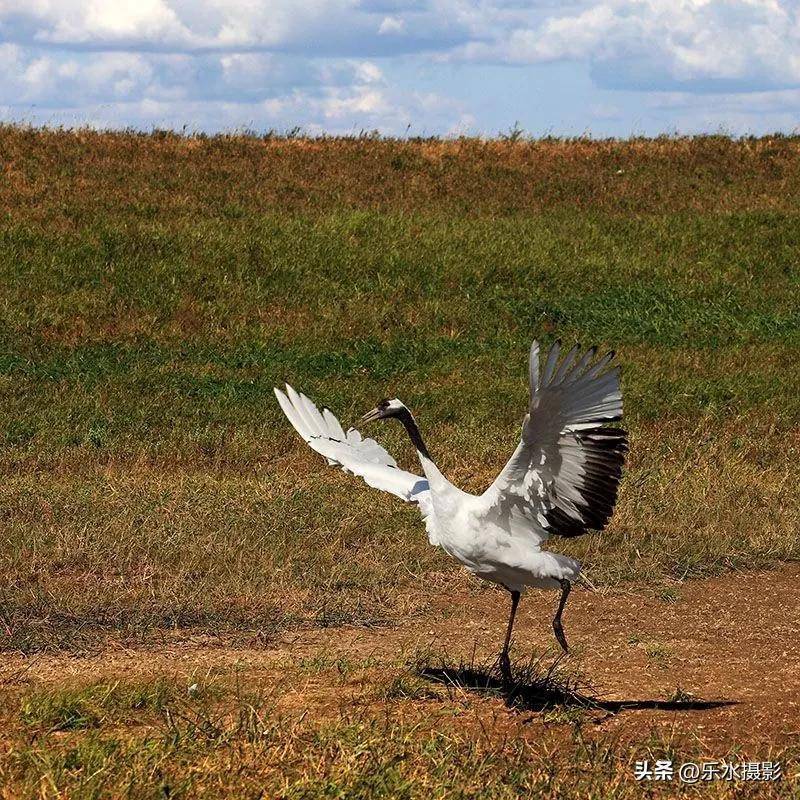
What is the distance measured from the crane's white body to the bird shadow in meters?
0.45

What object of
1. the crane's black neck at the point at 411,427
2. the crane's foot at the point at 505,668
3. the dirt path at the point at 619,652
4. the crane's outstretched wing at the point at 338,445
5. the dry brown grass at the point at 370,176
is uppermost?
the dry brown grass at the point at 370,176

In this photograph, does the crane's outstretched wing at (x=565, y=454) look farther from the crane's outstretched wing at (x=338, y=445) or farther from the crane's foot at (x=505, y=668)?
the crane's outstretched wing at (x=338, y=445)

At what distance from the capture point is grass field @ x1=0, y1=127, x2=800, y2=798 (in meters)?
5.44

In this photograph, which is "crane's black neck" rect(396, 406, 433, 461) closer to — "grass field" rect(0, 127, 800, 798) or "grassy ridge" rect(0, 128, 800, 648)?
"grass field" rect(0, 127, 800, 798)

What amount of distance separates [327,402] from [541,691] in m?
8.14

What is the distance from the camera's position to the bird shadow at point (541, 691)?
600 centimetres

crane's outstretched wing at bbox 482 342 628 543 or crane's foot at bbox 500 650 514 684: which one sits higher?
crane's outstretched wing at bbox 482 342 628 543

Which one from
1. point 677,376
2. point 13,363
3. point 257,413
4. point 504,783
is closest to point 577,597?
point 504,783

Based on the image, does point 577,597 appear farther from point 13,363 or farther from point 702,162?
point 702,162

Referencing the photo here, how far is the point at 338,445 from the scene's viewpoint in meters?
7.14

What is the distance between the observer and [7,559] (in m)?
8.20

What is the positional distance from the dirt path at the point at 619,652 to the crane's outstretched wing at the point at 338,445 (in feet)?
3.09

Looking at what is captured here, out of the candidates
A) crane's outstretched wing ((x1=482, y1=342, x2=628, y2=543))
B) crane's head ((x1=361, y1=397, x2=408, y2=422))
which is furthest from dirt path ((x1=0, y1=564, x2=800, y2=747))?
crane's head ((x1=361, y1=397, x2=408, y2=422))

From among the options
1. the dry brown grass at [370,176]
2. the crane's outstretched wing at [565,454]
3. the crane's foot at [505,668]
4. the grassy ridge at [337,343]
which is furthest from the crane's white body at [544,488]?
the dry brown grass at [370,176]
